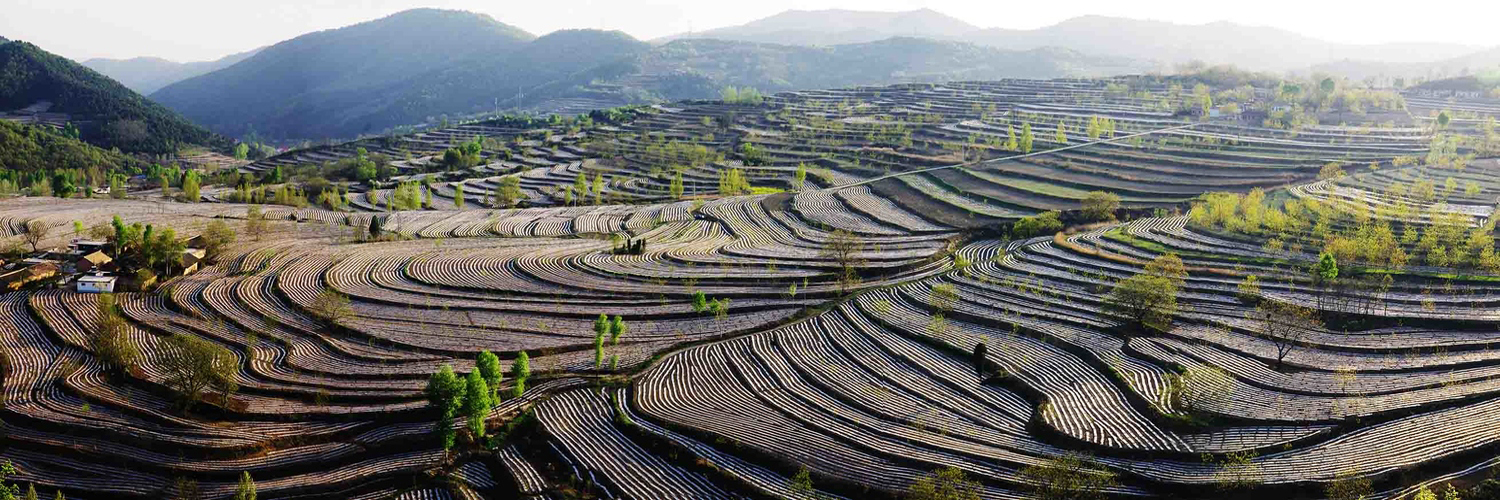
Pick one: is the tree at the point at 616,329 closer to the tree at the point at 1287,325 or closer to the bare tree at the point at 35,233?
the tree at the point at 1287,325

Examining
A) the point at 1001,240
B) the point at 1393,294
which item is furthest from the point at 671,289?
the point at 1393,294

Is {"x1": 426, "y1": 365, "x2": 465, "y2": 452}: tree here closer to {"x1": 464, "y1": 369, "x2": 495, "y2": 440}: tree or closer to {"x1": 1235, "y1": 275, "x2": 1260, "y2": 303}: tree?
{"x1": 464, "y1": 369, "x2": 495, "y2": 440}: tree

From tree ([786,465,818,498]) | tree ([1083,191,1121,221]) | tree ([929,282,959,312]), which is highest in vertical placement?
tree ([1083,191,1121,221])

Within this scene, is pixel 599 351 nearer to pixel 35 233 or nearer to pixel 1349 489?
pixel 1349 489

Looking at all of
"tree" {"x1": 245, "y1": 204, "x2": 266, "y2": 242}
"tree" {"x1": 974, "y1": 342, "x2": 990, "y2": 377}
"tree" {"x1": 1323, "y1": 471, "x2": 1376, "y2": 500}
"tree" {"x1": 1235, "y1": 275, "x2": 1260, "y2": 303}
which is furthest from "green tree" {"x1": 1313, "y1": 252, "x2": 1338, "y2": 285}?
"tree" {"x1": 245, "y1": 204, "x2": 266, "y2": 242}

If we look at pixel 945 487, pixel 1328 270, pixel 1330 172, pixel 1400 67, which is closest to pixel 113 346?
pixel 945 487

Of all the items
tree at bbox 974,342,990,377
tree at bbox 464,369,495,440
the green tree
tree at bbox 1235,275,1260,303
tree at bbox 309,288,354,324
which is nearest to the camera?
tree at bbox 464,369,495,440

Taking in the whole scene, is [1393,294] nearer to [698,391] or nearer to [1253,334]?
[1253,334]
